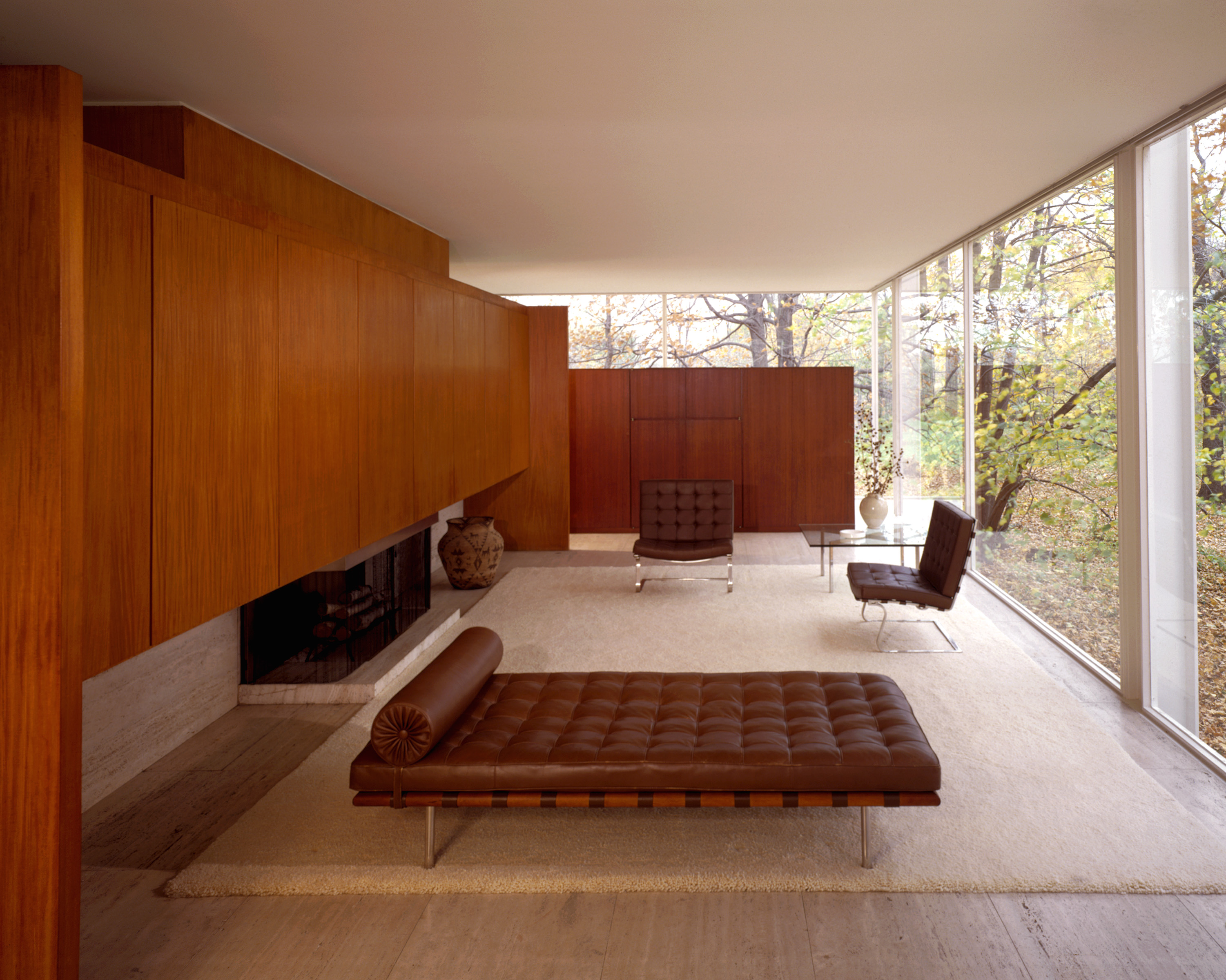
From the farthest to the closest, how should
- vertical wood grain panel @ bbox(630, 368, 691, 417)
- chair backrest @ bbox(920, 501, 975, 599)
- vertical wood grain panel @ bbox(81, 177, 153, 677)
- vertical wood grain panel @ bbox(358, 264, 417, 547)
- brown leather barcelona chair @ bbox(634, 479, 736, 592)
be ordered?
vertical wood grain panel @ bbox(630, 368, 691, 417) → brown leather barcelona chair @ bbox(634, 479, 736, 592) → chair backrest @ bbox(920, 501, 975, 599) → vertical wood grain panel @ bbox(358, 264, 417, 547) → vertical wood grain panel @ bbox(81, 177, 153, 677)

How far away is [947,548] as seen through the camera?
4.93 metres

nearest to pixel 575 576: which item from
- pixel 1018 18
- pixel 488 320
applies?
pixel 488 320

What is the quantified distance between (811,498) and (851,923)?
23.7 feet

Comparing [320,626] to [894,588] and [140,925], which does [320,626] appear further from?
[894,588]

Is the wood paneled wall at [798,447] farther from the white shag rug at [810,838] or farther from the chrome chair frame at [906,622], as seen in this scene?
the white shag rug at [810,838]

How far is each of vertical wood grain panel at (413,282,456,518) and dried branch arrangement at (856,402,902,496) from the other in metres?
5.05

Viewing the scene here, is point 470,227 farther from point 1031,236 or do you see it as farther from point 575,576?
point 1031,236

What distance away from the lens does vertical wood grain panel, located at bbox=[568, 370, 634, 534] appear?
9273 millimetres

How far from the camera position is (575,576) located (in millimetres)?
7027

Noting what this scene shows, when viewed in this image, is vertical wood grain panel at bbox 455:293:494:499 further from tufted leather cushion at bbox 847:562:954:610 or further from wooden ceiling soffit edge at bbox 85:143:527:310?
tufted leather cushion at bbox 847:562:954:610

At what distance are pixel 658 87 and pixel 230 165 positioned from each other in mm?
1915

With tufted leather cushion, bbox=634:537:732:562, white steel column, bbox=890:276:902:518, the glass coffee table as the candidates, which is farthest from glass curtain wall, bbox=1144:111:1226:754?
white steel column, bbox=890:276:902:518

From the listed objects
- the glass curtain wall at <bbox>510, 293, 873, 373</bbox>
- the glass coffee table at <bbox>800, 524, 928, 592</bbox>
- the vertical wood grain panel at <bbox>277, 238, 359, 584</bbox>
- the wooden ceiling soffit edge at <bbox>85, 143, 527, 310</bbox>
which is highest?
the glass curtain wall at <bbox>510, 293, 873, 373</bbox>

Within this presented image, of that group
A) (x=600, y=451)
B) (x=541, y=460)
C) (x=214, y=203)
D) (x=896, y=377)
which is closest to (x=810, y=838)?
(x=214, y=203)
